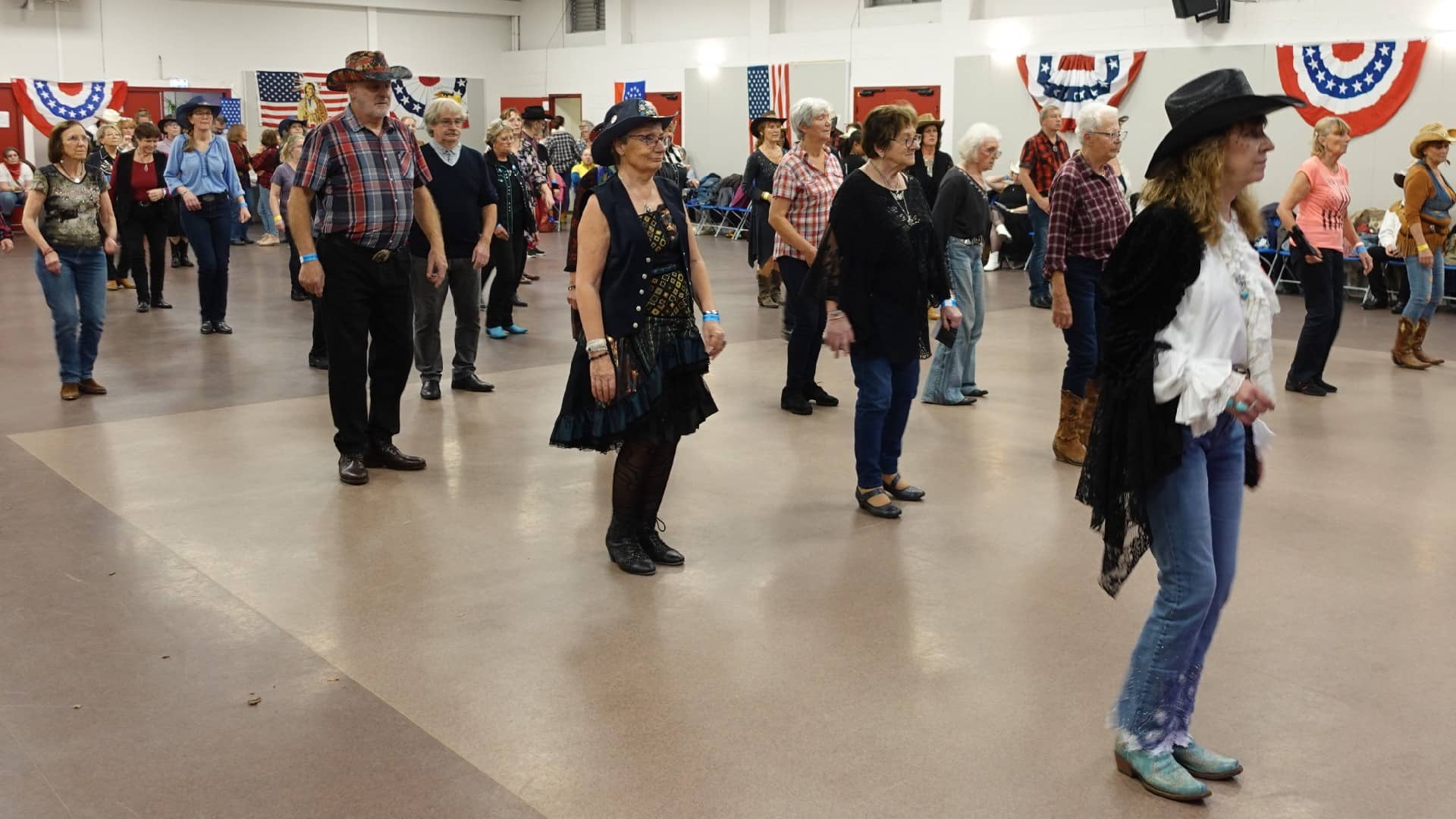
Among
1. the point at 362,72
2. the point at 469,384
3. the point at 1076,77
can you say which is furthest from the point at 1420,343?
the point at 1076,77

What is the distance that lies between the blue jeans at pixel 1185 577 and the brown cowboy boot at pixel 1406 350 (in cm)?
620

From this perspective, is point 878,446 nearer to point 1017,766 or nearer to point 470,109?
point 1017,766

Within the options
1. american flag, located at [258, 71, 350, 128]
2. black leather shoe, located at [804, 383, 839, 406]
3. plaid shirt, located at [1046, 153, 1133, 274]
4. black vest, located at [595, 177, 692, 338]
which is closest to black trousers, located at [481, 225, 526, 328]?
black leather shoe, located at [804, 383, 839, 406]

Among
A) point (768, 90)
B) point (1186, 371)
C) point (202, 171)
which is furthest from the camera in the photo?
point (768, 90)

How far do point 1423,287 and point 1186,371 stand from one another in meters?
6.22

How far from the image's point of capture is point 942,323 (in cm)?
534

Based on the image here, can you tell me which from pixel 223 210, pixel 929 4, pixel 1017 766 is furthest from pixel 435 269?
pixel 929 4

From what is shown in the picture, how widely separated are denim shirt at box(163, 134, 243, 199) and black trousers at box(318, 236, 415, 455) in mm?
4673

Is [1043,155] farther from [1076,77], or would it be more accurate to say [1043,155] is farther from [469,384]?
[469,384]

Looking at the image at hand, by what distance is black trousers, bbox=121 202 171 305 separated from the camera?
35.1 feet

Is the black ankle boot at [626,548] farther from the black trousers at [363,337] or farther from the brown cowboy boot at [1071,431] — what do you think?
the brown cowboy boot at [1071,431]

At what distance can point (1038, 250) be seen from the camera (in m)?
11.1

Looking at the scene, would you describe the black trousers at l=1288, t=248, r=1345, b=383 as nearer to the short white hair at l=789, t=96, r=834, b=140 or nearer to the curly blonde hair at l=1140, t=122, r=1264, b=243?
the short white hair at l=789, t=96, r=834, b=140

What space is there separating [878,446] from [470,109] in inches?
803
